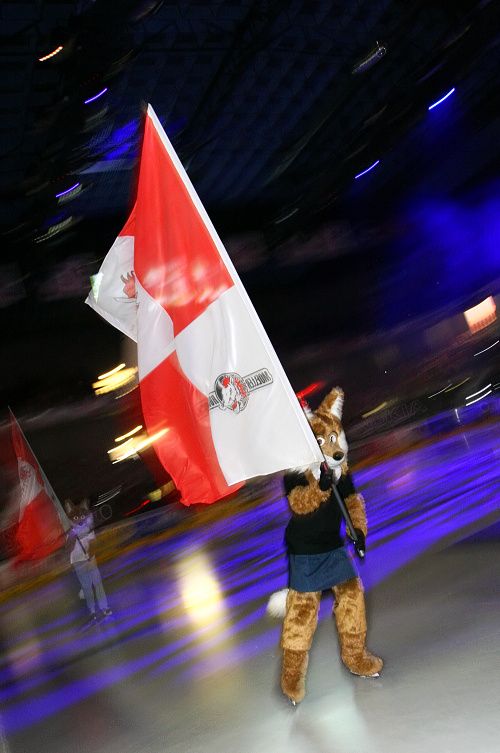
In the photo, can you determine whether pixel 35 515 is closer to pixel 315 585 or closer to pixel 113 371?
pixel 315 585

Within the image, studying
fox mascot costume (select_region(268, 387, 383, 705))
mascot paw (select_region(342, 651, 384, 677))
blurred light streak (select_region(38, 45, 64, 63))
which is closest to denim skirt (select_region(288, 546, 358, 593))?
fox mascot costume (select_region(268, 387, 383, 705))

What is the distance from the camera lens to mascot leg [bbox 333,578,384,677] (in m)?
4.19

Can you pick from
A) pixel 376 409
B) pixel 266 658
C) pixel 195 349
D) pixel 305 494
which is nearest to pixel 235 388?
pixel 195 349

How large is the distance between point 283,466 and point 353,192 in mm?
19870

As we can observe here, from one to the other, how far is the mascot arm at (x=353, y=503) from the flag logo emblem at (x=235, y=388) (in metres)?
1.29

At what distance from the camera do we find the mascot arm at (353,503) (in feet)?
14.4

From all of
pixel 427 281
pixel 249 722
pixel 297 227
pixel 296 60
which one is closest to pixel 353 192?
pixel 297 227

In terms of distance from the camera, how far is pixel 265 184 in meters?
20.9

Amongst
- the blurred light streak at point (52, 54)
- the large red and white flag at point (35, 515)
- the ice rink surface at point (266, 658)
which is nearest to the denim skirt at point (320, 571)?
the ice rink surface at point (266, 658)

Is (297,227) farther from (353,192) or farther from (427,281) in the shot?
(427,281)

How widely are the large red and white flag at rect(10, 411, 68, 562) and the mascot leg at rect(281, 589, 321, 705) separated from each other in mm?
6298

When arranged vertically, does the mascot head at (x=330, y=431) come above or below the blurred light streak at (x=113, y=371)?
below

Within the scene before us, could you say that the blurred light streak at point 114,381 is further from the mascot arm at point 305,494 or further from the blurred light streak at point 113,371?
the mascot arm at point 305,494

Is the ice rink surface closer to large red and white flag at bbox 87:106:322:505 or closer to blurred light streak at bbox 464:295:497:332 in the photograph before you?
large red and white flag at bbox 87:106:322:505
